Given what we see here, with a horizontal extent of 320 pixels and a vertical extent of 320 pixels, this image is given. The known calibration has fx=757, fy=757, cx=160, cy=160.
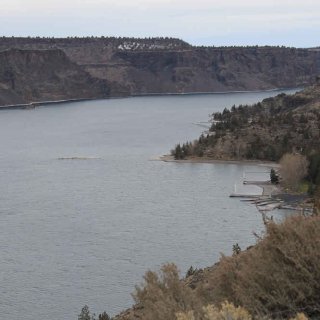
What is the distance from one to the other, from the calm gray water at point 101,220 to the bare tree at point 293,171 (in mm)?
3837

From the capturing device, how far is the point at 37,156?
7306cm

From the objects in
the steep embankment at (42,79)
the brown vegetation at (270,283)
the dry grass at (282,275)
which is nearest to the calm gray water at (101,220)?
the brown vegetation at (270,283)

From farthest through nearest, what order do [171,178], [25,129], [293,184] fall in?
[25,129] → [171,178] → [293,184]

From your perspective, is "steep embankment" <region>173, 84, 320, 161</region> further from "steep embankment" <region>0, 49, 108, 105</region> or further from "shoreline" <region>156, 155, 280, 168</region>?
"steep embankment" <region>0, 49, 108, 105</region>

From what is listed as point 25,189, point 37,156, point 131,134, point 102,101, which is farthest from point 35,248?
point 102,101

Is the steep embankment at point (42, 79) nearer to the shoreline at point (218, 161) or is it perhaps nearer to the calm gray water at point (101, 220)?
the calm gray water at point (101, 220)

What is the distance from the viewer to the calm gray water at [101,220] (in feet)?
91.1

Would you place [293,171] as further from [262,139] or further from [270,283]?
[270,283]

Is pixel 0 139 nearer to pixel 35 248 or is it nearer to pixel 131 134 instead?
pixel 131 134

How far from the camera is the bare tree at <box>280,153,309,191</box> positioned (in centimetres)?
5097

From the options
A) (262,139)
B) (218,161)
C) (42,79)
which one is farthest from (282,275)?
(42,79)

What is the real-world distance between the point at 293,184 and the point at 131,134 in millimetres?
43979

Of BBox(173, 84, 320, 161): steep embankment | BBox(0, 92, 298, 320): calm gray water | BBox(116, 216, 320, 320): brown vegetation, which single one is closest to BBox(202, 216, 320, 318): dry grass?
BBox(116, 216, 320, 320): brown vegetation

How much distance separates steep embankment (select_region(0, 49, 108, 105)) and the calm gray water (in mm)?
82001
